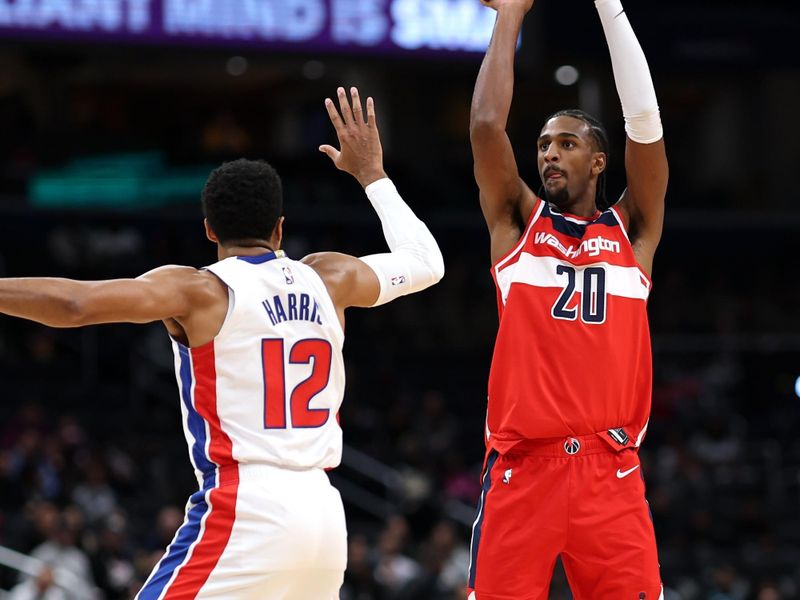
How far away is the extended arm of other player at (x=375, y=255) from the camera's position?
494 centimetres

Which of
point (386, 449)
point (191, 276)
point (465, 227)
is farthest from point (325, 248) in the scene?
point (191, 276)

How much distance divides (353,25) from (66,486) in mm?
6140

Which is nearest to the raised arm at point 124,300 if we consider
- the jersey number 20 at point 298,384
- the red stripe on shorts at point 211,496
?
the red stripe on shorts at point 211,496

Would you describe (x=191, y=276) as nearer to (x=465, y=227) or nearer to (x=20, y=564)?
(x=20, y=564)

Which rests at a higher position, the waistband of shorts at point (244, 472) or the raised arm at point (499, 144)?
the raised arm at point (499, 144)

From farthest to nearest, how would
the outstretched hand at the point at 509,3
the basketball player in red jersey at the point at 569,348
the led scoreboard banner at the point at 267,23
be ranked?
the led scoreboard banner at the point at 267,23 → the outstretched hand at the point at 509,3 → the basketball player in red jersey at the point at 569,348

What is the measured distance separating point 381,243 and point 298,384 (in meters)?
15.8

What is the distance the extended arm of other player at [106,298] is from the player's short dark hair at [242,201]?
26 cm

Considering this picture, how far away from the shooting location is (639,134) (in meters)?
5.59

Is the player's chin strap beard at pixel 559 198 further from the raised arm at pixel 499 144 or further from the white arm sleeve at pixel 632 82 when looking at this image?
the white arm sleeve at pixel 632 82

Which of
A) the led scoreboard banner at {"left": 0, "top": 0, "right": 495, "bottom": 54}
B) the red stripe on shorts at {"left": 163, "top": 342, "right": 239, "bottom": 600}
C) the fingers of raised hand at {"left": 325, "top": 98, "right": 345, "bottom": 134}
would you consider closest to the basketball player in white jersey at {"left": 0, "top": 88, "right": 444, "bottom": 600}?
the red stripe on shorts at {"left": 163, "top": 342, "right": 239, "bottom": 600}

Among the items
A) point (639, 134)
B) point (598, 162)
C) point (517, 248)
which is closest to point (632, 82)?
point (639, 134)

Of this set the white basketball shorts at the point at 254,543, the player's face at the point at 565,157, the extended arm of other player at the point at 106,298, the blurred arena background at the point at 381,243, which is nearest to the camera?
the extended arm of other player at the point at 106,298

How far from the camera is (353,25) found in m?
11.5
